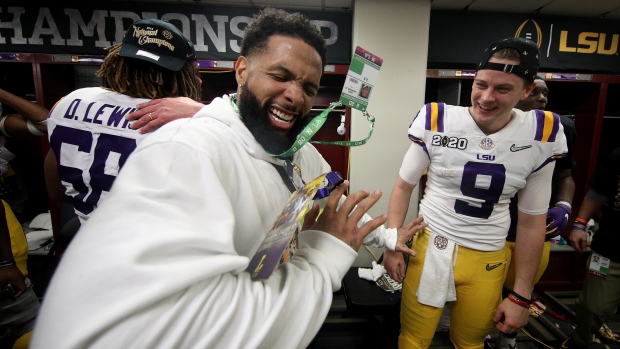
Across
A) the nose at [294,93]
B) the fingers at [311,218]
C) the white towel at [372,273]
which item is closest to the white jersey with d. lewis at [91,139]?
the nose at [294,93]

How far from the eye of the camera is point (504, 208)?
1.34m

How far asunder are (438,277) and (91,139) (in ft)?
4.88

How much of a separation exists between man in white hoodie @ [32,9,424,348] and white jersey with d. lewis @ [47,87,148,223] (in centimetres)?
43

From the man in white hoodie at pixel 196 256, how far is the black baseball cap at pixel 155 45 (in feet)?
1.50

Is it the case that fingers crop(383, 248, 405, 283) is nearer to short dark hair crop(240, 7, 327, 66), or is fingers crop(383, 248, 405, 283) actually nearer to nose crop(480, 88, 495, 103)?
nose crop(480, 88, 495, 103)

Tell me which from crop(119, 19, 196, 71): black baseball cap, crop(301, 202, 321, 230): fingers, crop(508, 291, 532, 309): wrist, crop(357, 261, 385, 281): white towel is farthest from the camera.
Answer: crop(357, 261, 385, 281): white towel

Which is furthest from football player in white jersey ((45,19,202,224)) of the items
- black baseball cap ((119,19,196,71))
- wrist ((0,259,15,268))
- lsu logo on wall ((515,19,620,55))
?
lsu logo on wall ((515,19,620,55))

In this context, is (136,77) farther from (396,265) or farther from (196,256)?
(396,265)

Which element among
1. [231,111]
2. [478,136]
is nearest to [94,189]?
[231,111]

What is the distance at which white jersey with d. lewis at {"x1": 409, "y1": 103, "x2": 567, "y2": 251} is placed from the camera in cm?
125

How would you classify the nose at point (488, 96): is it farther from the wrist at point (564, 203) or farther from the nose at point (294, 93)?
the wrist at point (564, 203)

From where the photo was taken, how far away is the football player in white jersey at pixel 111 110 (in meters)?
0.89

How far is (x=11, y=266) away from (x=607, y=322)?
4.37m

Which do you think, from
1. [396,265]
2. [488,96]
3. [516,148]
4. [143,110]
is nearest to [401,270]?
[396,265]
